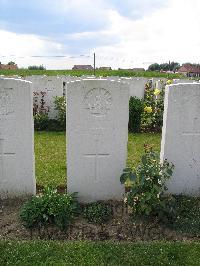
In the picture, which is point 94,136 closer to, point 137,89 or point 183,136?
point 183,136

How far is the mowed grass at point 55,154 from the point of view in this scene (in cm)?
625

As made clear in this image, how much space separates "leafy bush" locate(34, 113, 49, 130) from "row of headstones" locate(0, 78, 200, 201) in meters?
5.27

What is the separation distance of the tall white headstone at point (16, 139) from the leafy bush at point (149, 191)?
1433 mm

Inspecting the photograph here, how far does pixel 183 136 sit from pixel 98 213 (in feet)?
5.31

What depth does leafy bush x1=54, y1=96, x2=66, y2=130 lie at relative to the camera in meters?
10.4

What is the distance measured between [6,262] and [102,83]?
8.16ft

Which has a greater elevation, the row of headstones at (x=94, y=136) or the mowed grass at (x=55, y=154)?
the row of headstones at (x=94, y=136)

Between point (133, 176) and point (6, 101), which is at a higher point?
point (6, 101)

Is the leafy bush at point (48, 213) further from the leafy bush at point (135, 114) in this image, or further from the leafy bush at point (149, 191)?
the leafy bush at point (135, 114)

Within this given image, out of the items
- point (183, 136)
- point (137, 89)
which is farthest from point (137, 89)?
point (183, 136)

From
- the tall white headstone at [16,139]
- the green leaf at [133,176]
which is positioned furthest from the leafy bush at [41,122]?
the green leaf at [133,176]

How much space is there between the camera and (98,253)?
3.92m

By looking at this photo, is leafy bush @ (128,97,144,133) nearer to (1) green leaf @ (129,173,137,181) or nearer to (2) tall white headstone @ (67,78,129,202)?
(2) tall white headstone @ (67,78,129,202)

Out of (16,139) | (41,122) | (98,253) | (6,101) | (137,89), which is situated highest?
(6,101)
